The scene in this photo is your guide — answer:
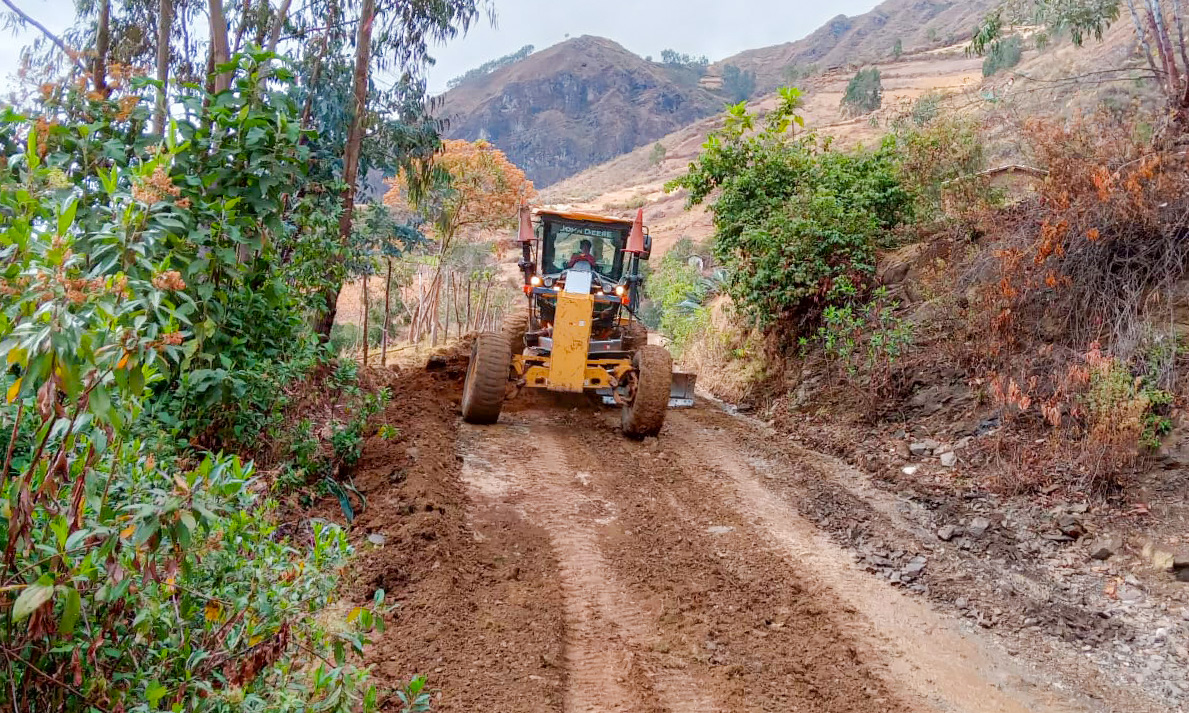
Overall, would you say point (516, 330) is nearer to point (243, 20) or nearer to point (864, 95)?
point (243, 20)

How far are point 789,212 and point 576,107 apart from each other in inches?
4115

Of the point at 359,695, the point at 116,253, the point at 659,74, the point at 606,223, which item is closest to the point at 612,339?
the point at 606,223

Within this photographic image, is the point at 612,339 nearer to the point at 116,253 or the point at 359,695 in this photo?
the point at 359,695

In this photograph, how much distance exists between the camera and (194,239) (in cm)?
397

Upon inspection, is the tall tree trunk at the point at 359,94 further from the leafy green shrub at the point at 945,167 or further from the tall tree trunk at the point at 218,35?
the leafy green shrub at the point at 945,167

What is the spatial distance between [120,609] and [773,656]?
10.3ft

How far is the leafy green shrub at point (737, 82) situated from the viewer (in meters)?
111

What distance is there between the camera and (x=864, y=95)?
54.6 m

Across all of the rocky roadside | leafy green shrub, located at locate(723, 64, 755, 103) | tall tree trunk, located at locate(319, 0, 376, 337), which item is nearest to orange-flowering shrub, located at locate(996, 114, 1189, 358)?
the rocky roadside

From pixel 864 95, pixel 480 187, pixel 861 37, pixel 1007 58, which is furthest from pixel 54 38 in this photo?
pixel 861 37

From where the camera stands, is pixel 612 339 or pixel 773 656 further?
pixel 612 339

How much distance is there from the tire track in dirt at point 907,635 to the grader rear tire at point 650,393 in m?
1.58

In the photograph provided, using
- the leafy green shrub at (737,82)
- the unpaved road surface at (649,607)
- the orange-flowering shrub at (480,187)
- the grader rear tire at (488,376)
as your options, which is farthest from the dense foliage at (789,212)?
the leafy green shrub at (737,82)

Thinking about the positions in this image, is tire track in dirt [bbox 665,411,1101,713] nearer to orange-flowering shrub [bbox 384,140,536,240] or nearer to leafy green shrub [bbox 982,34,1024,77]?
orange-flowering shrub [bbox 384,140,536,240]
